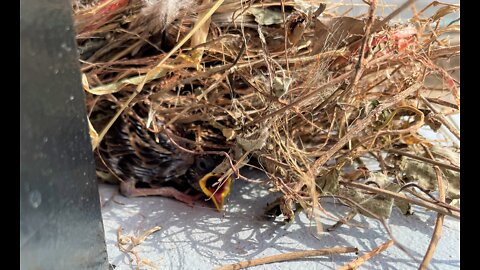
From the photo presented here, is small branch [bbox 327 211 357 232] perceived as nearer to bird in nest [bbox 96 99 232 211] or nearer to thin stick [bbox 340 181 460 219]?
thin stick [bbox 340 181 460 219]

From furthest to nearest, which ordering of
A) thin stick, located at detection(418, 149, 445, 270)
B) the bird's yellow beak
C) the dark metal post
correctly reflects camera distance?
the bird's yellow beak → thin stick, located at detection(418, 149, 445, 270) → the dark metal post

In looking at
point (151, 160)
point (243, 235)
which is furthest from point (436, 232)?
point (151, 160)

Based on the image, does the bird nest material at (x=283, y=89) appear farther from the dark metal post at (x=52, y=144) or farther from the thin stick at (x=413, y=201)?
the dark metal post at (x=52, y=144)

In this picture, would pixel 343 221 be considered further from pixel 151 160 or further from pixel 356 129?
pixel 151 160

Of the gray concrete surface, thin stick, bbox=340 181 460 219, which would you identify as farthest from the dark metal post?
thin stick, bbox=340 181 460 219

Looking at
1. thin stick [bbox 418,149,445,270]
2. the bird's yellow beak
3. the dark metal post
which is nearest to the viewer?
the dark metal post

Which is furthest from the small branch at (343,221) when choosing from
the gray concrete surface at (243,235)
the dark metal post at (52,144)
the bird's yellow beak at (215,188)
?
the dark metal post at (52,144)

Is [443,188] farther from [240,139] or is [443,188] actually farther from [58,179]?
[58,179]
